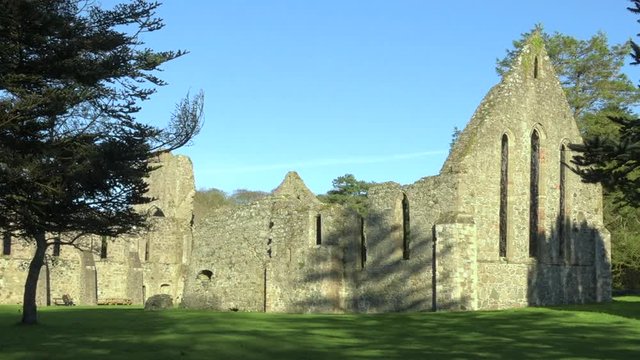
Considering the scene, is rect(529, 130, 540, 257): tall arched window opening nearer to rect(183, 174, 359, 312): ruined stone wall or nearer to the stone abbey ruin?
the stone abbey ruin

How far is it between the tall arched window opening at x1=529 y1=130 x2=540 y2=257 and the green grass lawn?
4394mm

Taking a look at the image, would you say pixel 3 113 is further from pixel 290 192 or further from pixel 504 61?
pixel 504 61

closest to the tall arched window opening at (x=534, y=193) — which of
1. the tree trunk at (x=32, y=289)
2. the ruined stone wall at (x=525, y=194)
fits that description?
the ruined stone wall at (x=525, y=194)

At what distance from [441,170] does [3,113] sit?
646 inches

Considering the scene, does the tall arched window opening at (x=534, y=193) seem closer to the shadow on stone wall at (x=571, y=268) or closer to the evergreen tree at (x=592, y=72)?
the shadow on stone wall at (x=571, y=268)

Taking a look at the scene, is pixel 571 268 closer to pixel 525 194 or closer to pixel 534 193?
pixel 534 193

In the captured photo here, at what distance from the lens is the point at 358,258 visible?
31.7 m

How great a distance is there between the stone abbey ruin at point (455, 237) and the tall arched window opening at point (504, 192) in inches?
1.4

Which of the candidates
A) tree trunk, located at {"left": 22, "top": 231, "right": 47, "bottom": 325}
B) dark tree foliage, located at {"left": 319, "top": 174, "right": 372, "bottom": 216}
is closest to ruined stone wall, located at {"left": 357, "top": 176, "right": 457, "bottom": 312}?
→ tree trunk, located at {"left": 22, "top": 231, "right": 47, "bottom": 325}

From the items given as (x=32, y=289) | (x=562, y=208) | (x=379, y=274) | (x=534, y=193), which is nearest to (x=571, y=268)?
(x=562, y=208)

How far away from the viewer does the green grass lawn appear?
48.2ft

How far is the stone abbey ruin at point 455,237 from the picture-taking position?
2802 centimetres

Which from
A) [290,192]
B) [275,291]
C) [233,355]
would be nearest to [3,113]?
[233,355]

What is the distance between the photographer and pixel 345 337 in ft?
60.2
